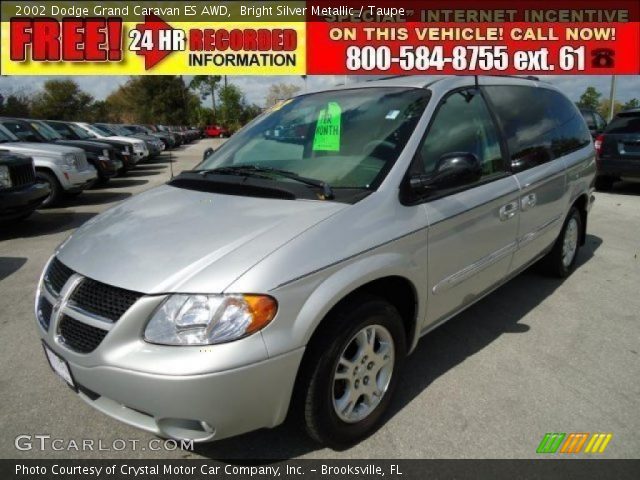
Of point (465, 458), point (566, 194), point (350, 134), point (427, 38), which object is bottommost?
point (465, 458)

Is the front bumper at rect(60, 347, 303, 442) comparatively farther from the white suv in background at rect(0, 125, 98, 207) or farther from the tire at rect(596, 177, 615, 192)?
the tire at rect(596, 177, 615, 192)

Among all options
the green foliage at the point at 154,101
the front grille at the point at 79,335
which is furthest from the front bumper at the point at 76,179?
the green foliage at the point at 154,101

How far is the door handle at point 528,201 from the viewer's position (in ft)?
11.6

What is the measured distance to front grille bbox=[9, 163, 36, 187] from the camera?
6730mm

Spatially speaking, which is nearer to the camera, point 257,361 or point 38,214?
point 257,361

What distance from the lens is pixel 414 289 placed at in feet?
8.61

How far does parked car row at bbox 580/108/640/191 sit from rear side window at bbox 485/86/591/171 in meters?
5.52

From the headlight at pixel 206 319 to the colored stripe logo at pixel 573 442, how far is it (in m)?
1.58

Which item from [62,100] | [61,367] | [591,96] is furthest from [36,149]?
[591,96]

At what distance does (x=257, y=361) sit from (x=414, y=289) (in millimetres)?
1036

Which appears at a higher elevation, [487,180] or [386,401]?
[487,180]

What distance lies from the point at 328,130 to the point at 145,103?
5942cm

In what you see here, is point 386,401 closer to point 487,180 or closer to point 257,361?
point 257,361

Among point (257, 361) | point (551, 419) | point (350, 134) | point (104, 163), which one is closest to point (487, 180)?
point (350, 134)
